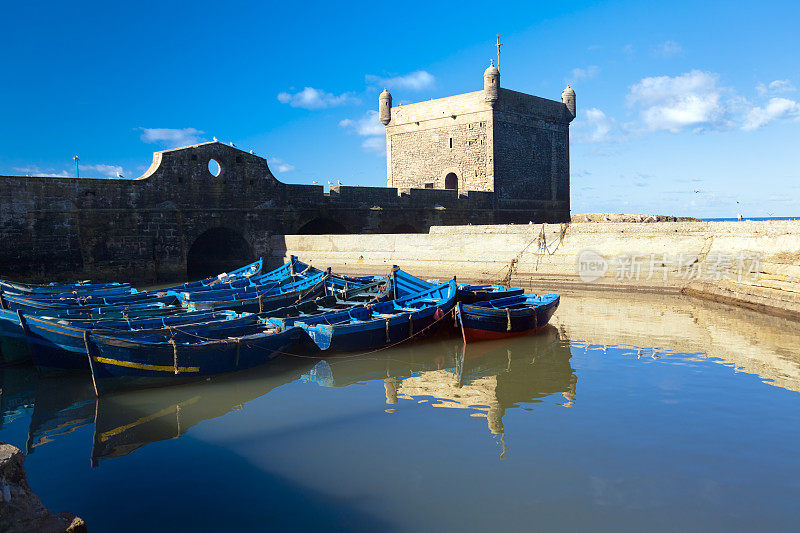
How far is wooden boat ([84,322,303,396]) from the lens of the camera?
25.7ft

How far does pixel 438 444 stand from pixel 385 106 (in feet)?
102

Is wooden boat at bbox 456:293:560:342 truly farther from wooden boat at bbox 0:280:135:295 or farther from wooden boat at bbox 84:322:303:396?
wooden boat at bbox 0:280:135:295

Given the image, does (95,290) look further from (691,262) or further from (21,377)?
(691,262)

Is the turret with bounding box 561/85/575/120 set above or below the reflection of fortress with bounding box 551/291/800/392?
above

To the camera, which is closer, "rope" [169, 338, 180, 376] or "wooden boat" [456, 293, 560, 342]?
"rope" [169, 338, 180, 376]

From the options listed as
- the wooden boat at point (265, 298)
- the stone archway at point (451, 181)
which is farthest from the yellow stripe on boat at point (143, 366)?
the stone archway at point (451, 181)

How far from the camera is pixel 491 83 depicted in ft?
98.6

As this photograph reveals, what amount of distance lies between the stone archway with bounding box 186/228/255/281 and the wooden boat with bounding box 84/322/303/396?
1483cm

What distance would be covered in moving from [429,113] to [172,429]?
28.7m

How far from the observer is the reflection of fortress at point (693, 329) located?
30.7ft

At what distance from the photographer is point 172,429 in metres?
6.85

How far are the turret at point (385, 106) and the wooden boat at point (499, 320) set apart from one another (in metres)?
25.2

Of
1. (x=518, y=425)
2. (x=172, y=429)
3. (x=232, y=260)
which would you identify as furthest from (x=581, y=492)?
(x=232, y=260)

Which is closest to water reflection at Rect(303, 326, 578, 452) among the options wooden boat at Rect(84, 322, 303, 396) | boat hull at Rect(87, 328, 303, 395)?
wooden boat at Rect(84, 322, 303, 396)
